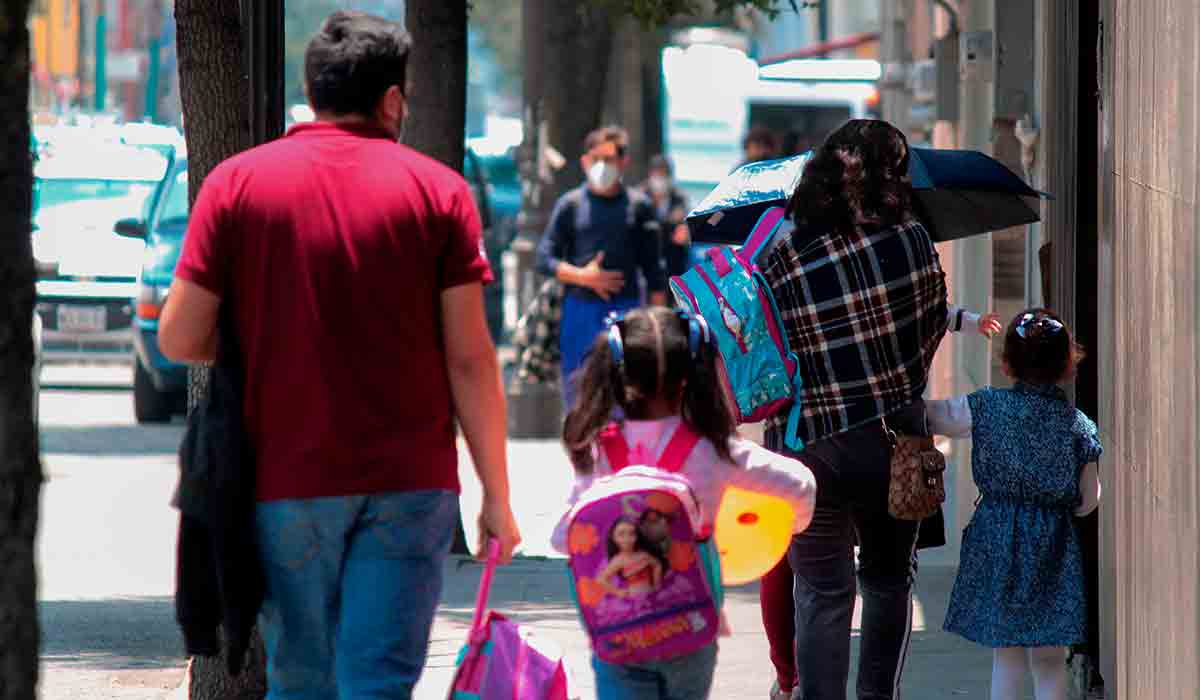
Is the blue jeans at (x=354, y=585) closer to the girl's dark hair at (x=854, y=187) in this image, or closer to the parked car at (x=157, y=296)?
the girl's dark hair at (x=854, y=187)

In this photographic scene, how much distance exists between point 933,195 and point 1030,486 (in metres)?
0.99

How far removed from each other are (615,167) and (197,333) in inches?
353

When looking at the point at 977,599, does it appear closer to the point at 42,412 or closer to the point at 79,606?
the point at 79,606

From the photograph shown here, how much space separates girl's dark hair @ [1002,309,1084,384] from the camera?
5.84 metres

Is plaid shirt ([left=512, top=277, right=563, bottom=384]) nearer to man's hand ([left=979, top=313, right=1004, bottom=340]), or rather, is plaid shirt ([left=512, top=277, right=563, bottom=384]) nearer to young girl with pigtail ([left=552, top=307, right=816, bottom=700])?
man's hand ([left=979, top=313, right=1004, bottom=340])

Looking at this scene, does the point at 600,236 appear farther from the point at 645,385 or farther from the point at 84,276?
the point at 645,385

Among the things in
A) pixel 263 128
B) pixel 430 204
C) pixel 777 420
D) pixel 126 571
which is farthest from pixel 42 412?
pixel 430 204

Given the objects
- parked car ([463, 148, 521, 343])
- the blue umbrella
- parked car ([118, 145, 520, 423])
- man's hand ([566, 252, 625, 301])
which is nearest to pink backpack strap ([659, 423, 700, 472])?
the blue umbrella

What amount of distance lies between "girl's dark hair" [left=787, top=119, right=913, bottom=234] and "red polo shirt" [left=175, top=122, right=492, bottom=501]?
1.48 meters

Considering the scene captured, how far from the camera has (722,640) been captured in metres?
8.33

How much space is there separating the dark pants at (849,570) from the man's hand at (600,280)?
23.8ft

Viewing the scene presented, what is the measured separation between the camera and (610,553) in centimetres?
472

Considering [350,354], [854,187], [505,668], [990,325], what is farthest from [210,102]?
[505,668]

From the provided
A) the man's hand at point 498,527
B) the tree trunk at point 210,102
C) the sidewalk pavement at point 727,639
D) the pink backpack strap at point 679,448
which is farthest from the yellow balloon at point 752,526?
the sidewalk pavement at point 727,639
